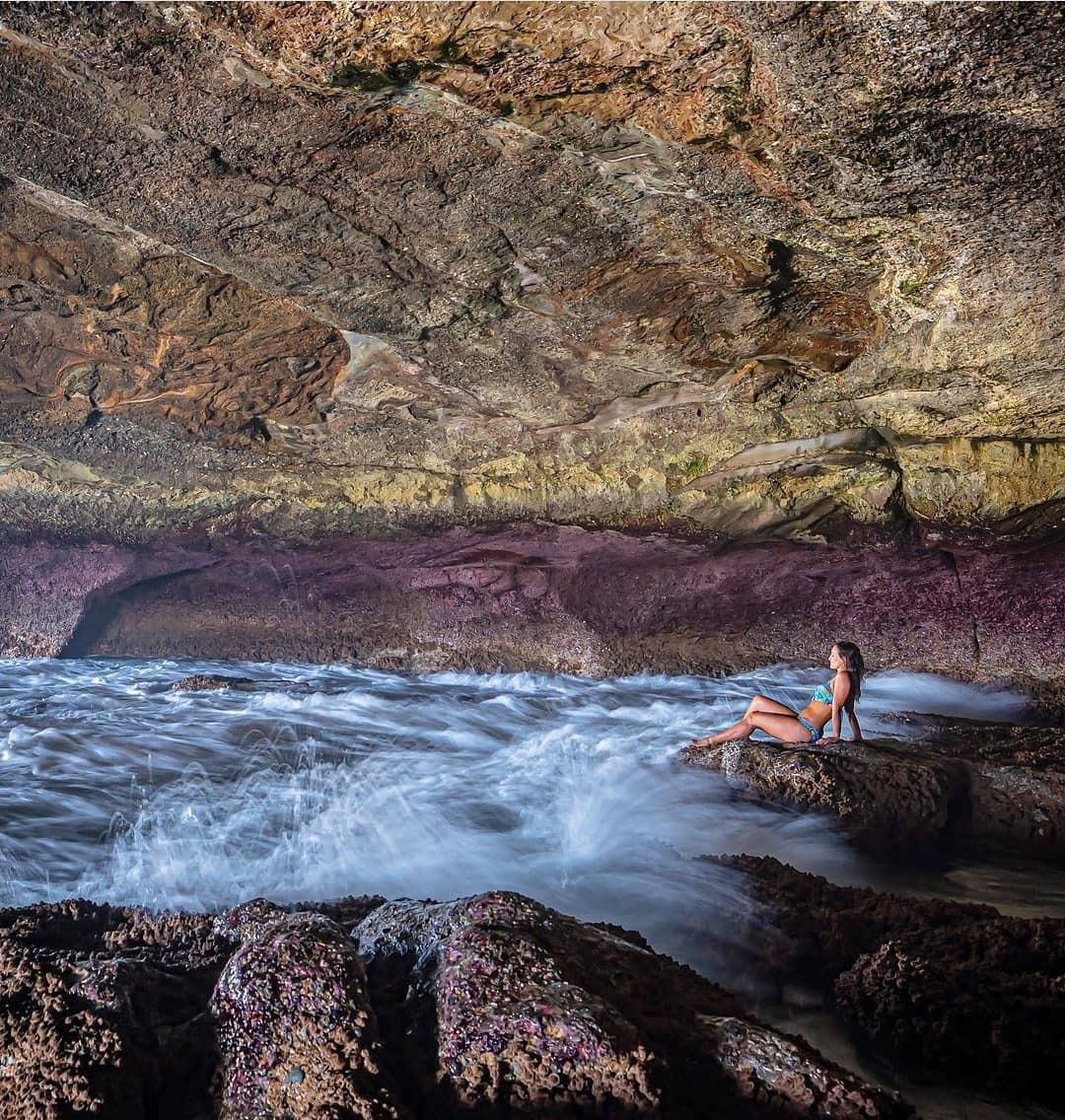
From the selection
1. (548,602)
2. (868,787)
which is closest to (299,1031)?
(868,787)

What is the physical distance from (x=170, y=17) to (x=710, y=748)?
427 cm

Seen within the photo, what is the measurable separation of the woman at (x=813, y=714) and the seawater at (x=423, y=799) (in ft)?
1.73

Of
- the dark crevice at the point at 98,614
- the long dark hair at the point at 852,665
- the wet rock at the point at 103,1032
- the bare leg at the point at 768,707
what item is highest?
→ the dark crevice at the point at 98,614

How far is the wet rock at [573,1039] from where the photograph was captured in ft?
5.74

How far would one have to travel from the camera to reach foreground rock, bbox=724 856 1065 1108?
2.18 meters

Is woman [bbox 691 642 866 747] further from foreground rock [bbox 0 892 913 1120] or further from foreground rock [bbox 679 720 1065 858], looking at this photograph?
foreground rock [bbox 0 892 913 1120]

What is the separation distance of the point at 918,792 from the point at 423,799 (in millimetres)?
2606

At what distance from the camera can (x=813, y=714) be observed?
199 inches

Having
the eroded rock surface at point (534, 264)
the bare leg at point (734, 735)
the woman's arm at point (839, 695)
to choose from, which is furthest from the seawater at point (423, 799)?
the eroded rock surface at point (534, 264)

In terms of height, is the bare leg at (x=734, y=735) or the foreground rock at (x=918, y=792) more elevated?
the bare leg at (x=734, y=735)

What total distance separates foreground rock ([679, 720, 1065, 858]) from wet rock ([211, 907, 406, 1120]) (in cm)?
256

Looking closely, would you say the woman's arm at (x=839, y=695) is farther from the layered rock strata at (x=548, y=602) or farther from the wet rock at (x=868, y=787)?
the layered rock strata at (x=548, y=602)

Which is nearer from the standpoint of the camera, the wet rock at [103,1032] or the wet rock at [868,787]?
the wet rock at [103,1032]

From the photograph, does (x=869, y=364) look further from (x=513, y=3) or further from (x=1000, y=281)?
(x=513, y=3)
